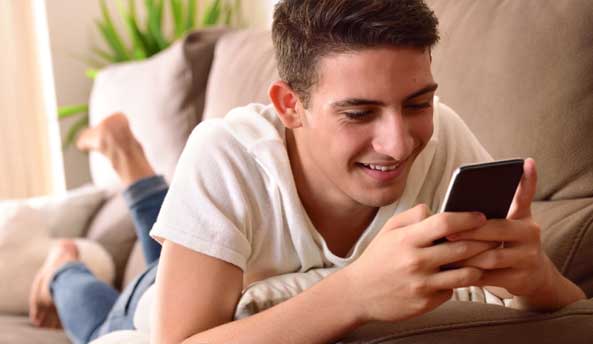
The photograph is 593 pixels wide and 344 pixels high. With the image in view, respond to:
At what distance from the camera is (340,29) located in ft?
3.40

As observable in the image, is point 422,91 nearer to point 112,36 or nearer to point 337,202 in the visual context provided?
point 337,202

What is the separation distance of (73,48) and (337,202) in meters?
2.62

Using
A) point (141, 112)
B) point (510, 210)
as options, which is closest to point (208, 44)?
point (141, 112)

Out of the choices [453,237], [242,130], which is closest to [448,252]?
[453,237]

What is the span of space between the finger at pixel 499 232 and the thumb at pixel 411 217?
39mm

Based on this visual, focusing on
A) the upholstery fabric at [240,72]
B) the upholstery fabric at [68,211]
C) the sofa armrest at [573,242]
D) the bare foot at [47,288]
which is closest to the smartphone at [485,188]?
the sofa armrest at [573,242]

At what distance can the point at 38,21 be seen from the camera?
3.50 metres

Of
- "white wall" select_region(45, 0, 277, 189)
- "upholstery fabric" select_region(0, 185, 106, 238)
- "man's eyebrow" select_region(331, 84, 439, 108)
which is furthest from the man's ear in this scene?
"white wall" select_region(45, 0, 277, 189)

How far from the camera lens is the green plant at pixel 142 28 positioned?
11.0 feet

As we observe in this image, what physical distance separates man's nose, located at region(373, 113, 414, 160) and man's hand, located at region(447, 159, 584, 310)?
0.15m

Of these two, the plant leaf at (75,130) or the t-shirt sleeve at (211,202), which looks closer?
the t-shirt sleeve at (211,202)

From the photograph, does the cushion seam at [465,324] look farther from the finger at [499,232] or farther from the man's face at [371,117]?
the man's face at [371,117]

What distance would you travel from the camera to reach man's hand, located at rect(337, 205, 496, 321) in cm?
81

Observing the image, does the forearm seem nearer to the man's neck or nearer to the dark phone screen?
the dark phone screen
